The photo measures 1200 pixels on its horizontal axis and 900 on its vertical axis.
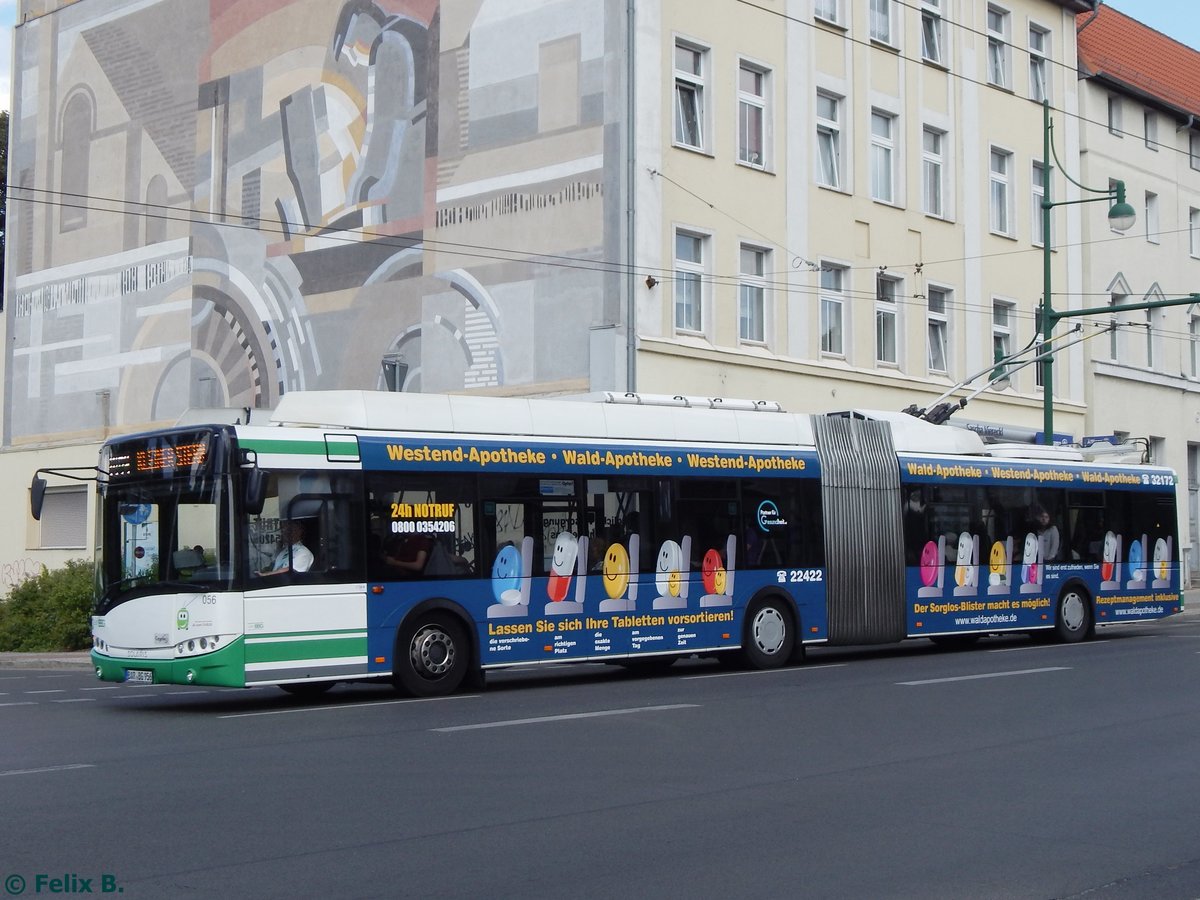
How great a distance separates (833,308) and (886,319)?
1987 mm

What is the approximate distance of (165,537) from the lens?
1503cm

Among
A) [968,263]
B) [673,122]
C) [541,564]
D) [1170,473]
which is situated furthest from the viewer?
[968,263]

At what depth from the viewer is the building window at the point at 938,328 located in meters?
35.6

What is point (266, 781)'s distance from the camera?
32.3 feet

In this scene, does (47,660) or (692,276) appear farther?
(692,276)

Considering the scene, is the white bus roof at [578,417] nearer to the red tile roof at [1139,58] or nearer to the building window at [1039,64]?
the building window at [1039,64]

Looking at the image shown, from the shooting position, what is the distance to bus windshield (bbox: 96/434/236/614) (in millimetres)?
14695

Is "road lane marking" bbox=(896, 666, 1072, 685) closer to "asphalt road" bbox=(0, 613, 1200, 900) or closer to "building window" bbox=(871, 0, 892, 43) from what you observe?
"asphalt road" bbox=(0, 613, 1200, 900)

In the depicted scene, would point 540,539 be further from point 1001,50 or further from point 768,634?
point 1001,50

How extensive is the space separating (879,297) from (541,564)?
61.9 feet

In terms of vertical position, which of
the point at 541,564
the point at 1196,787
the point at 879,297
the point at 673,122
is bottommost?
the point at 1196,787

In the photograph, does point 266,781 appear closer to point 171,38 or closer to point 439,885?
point 439,885

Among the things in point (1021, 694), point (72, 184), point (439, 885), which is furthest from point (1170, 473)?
point (72, 184)

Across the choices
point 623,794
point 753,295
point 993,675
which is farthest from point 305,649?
point 753,295
